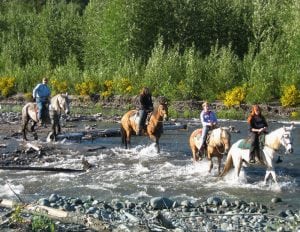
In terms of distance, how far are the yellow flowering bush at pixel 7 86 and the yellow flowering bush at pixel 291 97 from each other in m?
21.7

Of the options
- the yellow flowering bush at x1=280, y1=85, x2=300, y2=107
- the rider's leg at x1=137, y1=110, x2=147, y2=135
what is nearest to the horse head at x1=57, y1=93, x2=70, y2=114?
the rider's leg at x1=137, y1=110, x2=147, y2=135

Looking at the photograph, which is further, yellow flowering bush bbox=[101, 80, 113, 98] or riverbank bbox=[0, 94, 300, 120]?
yellow flowering bush bbox=[101, 80, 113, 98]

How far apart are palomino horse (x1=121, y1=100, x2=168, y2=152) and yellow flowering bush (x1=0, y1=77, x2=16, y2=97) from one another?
79.3 feet

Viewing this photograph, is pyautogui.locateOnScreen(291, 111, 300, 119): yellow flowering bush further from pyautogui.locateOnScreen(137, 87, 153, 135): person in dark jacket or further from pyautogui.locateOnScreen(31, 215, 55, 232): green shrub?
pyautogui.locateOnScreen(31, 215, 55, 232): green shrub

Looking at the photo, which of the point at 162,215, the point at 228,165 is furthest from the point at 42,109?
the point at 162,215

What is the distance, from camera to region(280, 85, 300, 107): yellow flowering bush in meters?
35.2

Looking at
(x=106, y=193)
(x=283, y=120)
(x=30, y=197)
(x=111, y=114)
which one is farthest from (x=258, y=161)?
(x=111, y=114)

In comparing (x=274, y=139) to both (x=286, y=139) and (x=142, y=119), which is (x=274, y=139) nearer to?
(x=286, y=139)

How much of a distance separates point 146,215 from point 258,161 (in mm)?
5016

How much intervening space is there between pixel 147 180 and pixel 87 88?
25.4 m

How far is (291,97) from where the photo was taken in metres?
35.2

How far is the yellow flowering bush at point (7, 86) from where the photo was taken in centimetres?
4625

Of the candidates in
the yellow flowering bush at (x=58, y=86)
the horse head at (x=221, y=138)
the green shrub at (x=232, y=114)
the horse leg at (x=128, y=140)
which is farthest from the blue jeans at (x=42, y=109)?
the yellow flowering bush at (x=58, y=86)

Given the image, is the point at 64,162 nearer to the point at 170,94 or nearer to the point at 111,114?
the point at 111,114
